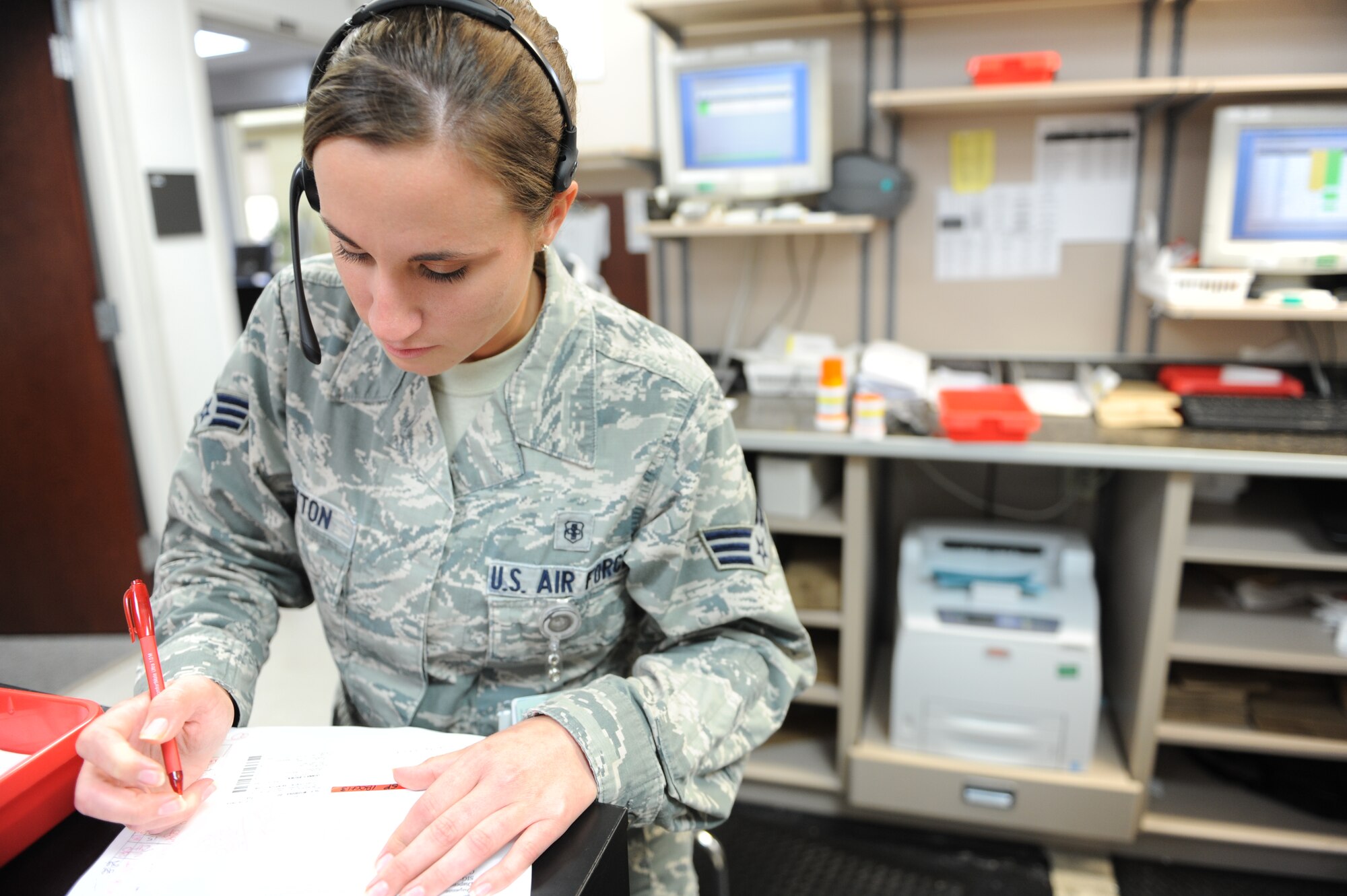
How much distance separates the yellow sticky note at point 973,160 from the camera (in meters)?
2.22

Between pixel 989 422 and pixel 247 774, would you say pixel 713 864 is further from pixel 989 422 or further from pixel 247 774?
pixel 989 422

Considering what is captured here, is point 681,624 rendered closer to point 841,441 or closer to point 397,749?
point 397,749

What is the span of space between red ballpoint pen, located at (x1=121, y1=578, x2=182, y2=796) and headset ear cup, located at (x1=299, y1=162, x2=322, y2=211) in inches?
12.4

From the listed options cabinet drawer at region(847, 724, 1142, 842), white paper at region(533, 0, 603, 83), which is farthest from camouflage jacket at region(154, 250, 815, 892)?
white paper at region(533, 0, 603, 83)

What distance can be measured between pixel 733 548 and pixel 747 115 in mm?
1586

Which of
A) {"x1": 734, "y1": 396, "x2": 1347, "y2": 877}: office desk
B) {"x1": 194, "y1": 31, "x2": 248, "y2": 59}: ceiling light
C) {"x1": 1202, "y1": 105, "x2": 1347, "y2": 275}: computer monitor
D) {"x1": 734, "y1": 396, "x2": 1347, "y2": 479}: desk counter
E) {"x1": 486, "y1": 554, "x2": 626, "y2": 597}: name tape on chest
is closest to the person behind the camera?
{"x1": 486, "y1": 554, "x2": 626, "y2": 597}: name tape on chest

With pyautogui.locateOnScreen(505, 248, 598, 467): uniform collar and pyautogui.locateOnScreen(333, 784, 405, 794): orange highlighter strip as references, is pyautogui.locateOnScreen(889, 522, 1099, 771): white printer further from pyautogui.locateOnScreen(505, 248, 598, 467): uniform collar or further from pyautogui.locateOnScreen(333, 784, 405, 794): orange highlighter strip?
pyautogui.locateOnScreen(333, 784, 405, 794): orange highlighter strip

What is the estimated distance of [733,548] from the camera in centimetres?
88

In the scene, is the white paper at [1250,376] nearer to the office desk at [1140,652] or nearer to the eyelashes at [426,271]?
the office desk at [1140,652]

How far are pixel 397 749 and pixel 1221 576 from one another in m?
1.95

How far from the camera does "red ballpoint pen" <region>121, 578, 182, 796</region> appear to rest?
66 centimetres

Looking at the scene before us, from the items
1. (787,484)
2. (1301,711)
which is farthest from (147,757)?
(1301,711)

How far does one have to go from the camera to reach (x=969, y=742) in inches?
77.7

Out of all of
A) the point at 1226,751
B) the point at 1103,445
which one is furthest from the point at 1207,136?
the point at 1226,751
